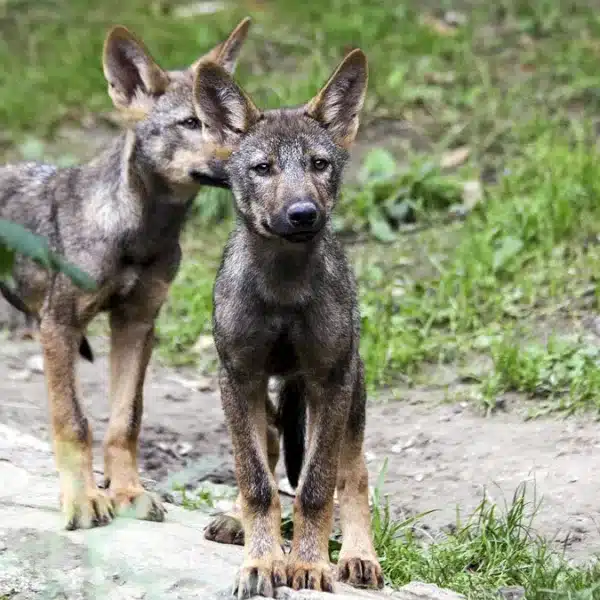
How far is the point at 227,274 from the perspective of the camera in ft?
17.7

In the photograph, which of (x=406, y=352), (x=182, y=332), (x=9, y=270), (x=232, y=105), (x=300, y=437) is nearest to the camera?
(x=9, y=270)

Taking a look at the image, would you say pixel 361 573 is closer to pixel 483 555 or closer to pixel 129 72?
pixel 483 555

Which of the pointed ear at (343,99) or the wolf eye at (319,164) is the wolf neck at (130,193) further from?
the wolf eye at (319,164)

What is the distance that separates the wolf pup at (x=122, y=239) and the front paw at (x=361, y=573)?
976mm

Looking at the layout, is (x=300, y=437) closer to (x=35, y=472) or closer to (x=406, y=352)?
(x=35, y=472)

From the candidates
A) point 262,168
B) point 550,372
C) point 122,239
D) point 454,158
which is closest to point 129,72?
point 122,239

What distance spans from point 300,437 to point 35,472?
1.32 metres

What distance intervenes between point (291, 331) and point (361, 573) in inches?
38.5

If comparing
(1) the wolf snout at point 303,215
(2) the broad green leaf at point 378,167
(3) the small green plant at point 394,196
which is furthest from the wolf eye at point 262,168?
(2) the broad green leaf at point 378,167

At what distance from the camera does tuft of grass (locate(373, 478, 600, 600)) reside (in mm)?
4977

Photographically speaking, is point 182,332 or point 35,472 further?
point 182,332

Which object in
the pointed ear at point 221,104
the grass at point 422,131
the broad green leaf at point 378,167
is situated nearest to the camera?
the pointed ear at point 221,104

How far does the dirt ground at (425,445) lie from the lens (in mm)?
6242

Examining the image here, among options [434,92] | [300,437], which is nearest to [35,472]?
[300,437]
